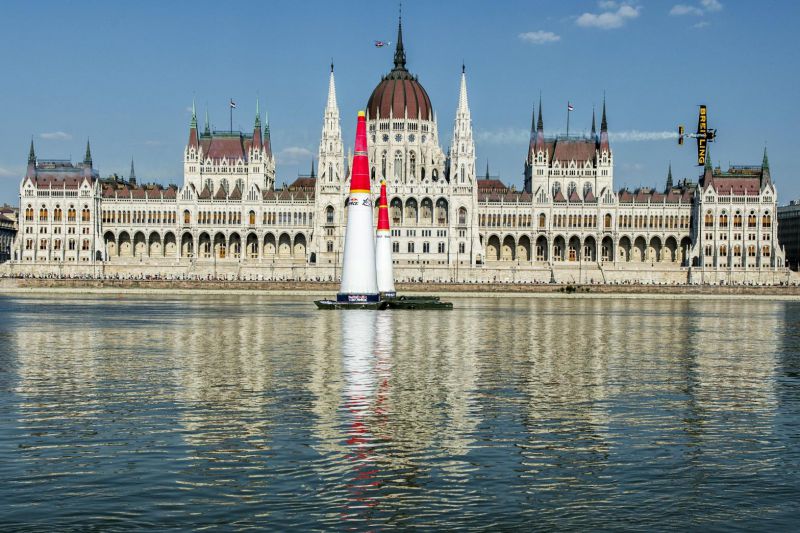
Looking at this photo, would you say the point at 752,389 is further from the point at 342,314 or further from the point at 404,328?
the point at 342,314

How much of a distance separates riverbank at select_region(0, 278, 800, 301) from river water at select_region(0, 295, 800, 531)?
86852 millimetres

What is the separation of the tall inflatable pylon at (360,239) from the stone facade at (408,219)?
74.9 m

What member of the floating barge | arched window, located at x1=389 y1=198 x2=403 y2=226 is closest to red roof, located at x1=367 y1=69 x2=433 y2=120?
arched window, located at x1=389 y1=198 x2=403 y2=226

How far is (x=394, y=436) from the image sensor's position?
24.3 metres

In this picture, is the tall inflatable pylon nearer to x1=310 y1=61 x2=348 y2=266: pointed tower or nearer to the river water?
the river water

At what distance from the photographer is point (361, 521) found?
1711 cm

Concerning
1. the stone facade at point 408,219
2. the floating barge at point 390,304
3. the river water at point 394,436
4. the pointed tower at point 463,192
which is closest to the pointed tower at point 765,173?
the stone facade at point 408,219

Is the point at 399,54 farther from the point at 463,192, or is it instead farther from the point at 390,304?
the point at 390,304

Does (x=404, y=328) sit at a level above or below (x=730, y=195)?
below

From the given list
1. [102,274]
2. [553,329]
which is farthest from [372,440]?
[102,274]

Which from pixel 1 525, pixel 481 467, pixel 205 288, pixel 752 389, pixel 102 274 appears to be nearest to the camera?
pixel 1 525

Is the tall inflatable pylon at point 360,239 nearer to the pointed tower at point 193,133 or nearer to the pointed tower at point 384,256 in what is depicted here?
the pointed tower at point 384,256

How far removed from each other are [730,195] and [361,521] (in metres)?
154

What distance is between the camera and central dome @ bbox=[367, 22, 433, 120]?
171 meters
